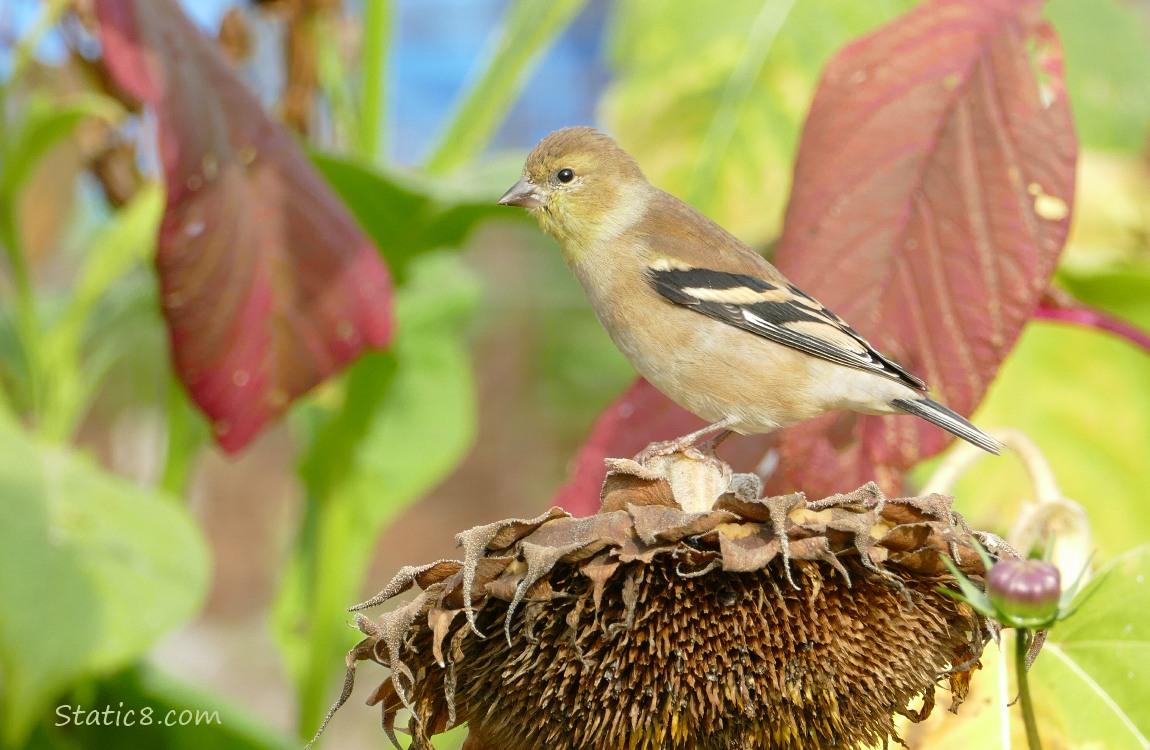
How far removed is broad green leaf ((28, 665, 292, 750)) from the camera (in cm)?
256

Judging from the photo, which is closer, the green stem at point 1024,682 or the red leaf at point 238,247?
the green stem at point 1024,682

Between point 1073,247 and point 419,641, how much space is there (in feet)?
7.51

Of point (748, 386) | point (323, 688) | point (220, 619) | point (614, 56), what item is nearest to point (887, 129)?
point (748, 386)

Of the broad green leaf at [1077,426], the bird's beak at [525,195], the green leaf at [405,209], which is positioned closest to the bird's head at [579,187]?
the bird's beak at [525,195]

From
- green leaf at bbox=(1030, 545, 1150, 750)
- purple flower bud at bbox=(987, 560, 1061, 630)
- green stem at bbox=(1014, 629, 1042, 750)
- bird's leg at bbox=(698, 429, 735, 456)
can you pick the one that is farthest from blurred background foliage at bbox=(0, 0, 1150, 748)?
purple flower bud at bbox=(987, 560, 1061, 630)

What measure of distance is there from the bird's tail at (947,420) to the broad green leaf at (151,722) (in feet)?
5.27

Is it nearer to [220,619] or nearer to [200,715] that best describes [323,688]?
[200,715]

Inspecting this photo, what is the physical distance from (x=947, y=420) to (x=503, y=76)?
1.32 meters

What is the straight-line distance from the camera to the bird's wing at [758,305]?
187 centimetres

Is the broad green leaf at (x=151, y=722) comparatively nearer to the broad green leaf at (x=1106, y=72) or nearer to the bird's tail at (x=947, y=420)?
the bird's tail at (x=947, y=420)

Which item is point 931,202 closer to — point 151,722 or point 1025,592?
point 1025,592

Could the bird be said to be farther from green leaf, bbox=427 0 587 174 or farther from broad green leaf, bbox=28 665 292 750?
broad green leaf, bbox=28 665 292 750

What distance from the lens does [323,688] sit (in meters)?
2.58

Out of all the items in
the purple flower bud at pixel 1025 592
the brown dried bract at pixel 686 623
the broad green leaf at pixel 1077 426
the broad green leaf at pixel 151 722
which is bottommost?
the broad green leaf at pixel 151 722
